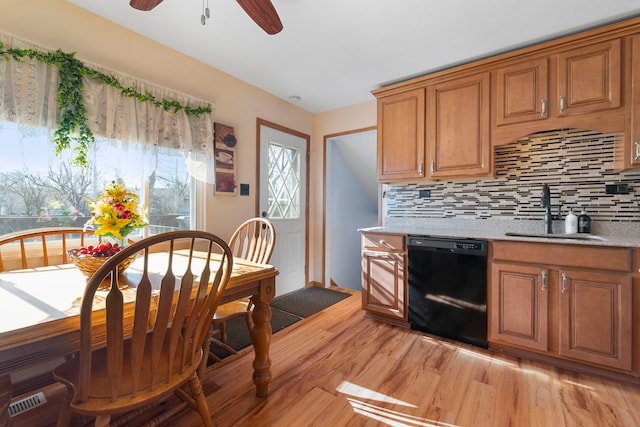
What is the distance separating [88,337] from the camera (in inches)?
33.0

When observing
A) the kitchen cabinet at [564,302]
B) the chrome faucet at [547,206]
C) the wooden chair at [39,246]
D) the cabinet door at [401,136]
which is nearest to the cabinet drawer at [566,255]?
the kitchen cabinet at [564,302]

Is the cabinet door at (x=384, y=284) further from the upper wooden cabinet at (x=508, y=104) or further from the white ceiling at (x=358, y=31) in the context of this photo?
the white ceiling at (x=358, y=31)

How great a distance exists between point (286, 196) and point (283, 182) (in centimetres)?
18

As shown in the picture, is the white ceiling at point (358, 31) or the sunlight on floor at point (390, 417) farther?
the white ceiling at point (358, 31)

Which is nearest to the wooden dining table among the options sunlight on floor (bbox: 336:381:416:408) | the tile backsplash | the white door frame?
sunlight on floor (bbox: 336:381:416:408)

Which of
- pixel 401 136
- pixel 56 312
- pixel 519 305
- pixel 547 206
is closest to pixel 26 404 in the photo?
pixel 56 312

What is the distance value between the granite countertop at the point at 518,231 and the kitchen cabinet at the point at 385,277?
0.37 ft

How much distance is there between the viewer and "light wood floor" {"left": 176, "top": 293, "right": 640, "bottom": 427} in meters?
1.43

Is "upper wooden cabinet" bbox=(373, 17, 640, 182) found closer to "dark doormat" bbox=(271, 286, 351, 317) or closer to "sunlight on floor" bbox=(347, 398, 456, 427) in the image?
Answer: "dark doormat" bbox=(271, 286, 351, 317)

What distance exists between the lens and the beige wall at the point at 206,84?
5.66 ft

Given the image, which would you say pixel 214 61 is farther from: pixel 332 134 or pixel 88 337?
pixel 88 337

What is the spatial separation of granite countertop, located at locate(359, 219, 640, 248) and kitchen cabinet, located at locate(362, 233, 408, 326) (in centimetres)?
11

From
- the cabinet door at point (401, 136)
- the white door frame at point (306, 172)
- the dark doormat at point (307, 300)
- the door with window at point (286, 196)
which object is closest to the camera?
the cabinet door at point (401, 136)

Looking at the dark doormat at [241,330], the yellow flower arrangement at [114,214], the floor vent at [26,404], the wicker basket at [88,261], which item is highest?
the yellow flower arrangement at [114,214]
